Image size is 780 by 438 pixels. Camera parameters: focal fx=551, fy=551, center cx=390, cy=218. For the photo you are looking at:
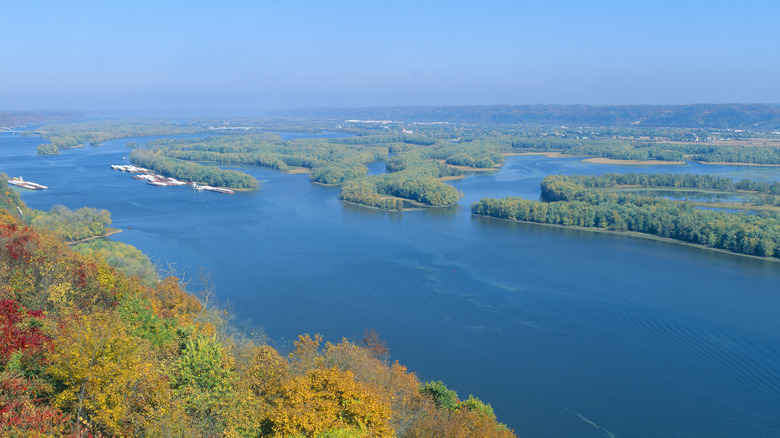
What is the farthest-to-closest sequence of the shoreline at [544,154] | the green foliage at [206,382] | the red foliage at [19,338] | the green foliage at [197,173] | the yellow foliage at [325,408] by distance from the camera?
1. the shoreline at [544,154]
2. the green foliage at [197,173]
3. the green foliage at [206,382]
4. the red foliage at [19,338]
5. the yellow foliage at [325,408]

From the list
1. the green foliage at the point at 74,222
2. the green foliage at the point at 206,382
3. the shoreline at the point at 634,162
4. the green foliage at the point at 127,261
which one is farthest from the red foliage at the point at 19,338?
the shoreline at the point at 634,162

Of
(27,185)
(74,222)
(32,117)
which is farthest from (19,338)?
(32,117)

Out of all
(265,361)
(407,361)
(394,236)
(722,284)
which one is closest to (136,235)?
(394,236)

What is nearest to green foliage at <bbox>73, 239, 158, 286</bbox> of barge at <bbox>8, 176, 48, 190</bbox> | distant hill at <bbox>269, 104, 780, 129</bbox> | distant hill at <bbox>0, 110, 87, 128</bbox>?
barge at <bbox>8, 176, 48, 190</bbox>

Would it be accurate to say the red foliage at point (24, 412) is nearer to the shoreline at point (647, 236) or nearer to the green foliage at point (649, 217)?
the shoreline at point (647, 236)

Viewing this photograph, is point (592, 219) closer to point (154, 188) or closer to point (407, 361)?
point (407, 361)

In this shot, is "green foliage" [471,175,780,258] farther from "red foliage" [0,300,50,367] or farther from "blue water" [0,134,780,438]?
"red foliage" [0,300,50,367]
